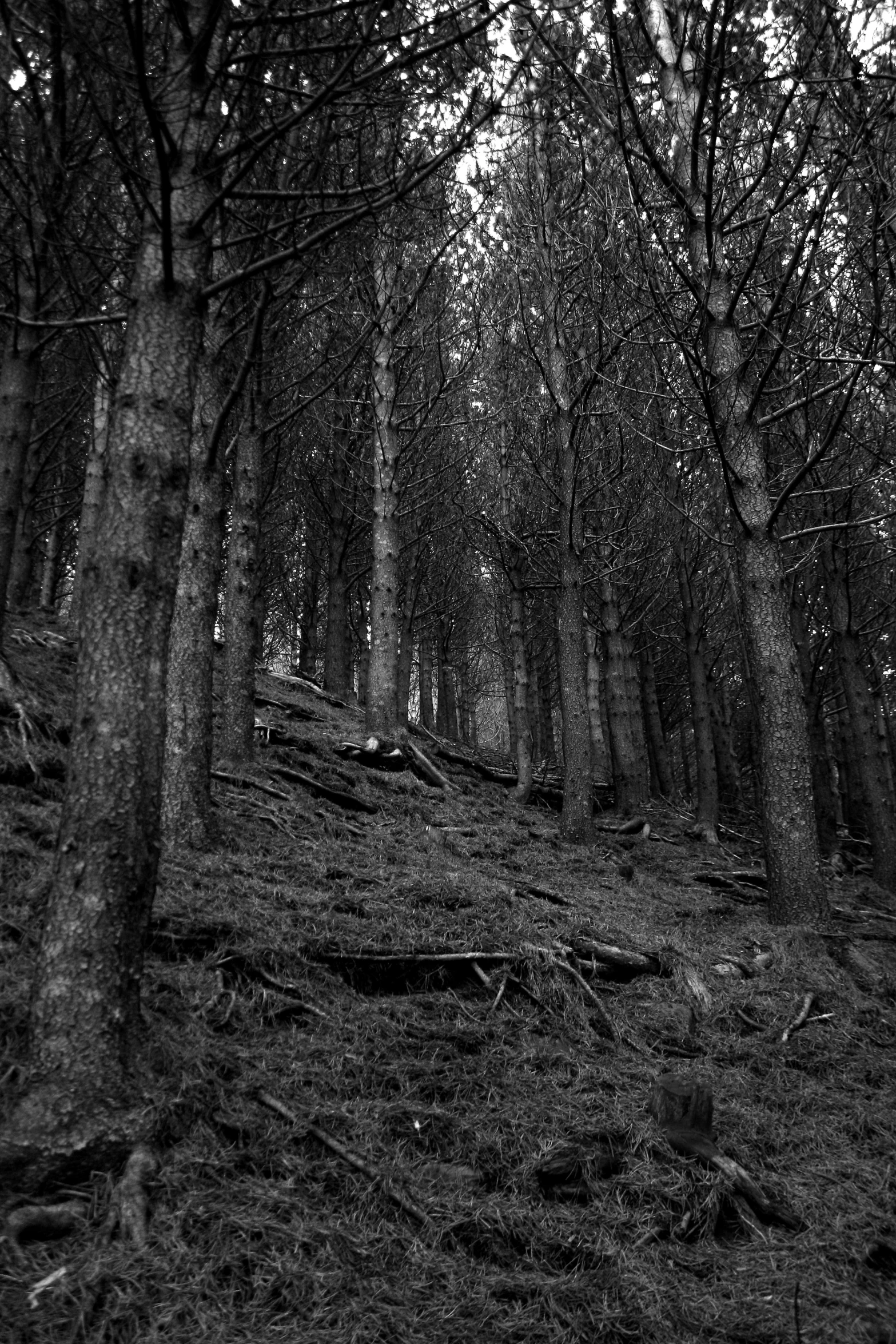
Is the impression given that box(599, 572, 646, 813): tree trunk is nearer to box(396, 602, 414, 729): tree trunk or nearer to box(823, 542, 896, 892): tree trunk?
box(823, 542, 896, 892): tree trunk

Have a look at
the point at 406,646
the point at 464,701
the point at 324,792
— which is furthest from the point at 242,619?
the point at 464,701

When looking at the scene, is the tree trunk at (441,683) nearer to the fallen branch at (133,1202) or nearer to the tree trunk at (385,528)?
the tree trunk at (385,528)

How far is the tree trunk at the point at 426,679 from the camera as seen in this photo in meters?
23.1

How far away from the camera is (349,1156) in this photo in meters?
2.63

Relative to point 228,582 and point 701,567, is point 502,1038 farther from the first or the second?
point 701,567

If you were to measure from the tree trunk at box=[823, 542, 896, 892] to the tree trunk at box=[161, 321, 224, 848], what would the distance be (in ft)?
28.6

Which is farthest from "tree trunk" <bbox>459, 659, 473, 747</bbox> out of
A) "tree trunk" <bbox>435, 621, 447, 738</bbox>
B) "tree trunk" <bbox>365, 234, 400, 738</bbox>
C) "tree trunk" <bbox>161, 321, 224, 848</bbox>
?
"tree trunk" <bbox>161, 321, 224, 848</bbox>

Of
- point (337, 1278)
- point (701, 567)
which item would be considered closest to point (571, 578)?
point (701, 567)

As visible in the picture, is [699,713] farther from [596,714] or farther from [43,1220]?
[43,1220]

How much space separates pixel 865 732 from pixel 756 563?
5.90 metres

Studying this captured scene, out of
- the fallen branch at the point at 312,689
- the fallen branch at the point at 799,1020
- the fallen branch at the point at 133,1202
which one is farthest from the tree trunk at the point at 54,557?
the fallen branch at the point at 133,1202

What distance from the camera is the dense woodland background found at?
285 cm

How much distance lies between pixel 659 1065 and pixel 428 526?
14.2 meters

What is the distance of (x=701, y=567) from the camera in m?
15.2
